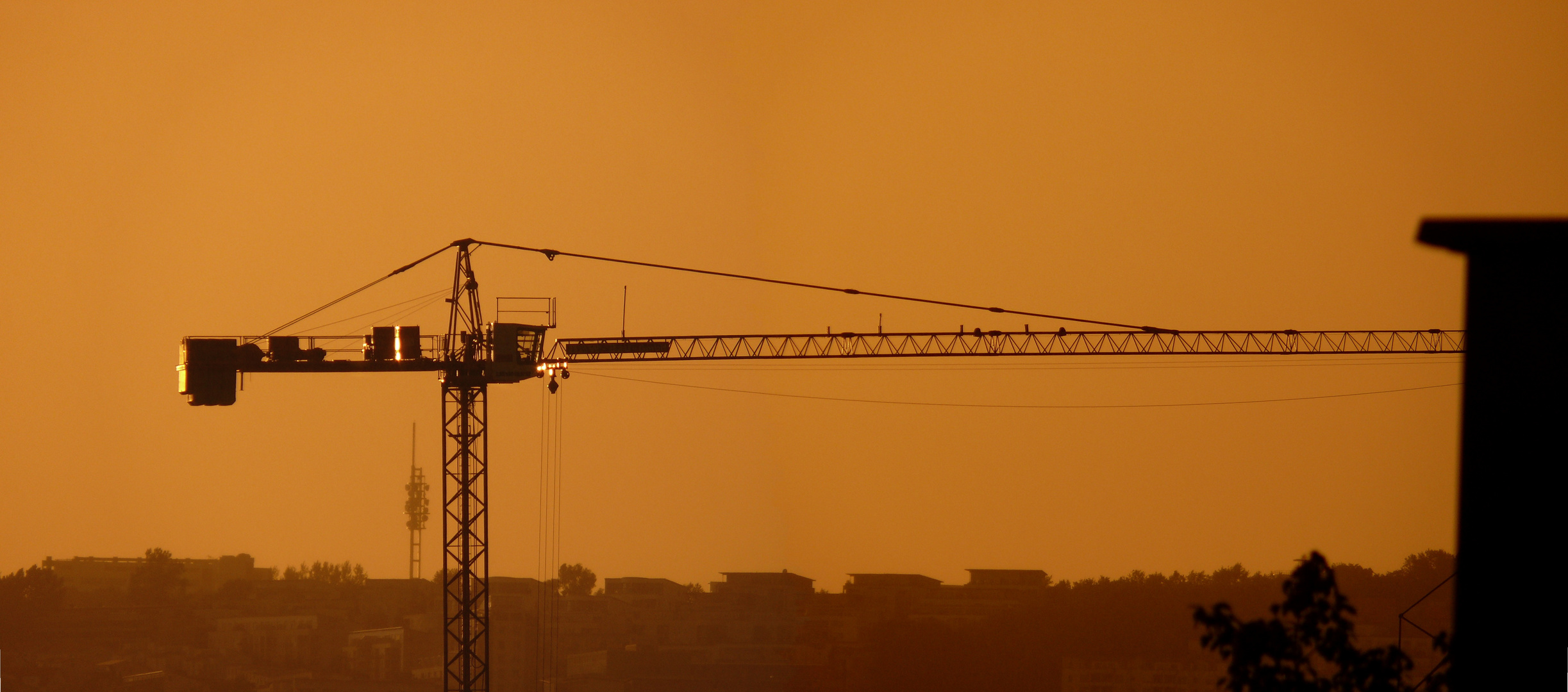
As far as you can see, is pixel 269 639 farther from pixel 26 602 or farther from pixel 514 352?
pixel 514 352

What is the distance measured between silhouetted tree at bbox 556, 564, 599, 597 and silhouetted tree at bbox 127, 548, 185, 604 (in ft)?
136

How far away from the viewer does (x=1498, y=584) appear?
29.4 ft

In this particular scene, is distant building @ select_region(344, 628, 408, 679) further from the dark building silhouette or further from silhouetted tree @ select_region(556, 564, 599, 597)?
the dark building silhouette

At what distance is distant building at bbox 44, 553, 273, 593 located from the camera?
176375 millimetres

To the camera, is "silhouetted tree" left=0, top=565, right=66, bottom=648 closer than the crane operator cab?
No

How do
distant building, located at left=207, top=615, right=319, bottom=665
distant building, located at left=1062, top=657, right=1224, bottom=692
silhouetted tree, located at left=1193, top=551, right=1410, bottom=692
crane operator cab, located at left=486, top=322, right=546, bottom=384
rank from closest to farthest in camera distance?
silhouetted tree, located at left=1193, top=551, right=1410, bottom=692 → crane operator cab, located at left=486, top=322, right=546, bottom=384 → distant building, located at left=1062, top=657, right=1224, bottom=692 → distant building, located at left=207, top=615, right=319, bottom=665

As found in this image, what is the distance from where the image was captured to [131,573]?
177 meters

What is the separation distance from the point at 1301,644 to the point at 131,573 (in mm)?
A: 181449

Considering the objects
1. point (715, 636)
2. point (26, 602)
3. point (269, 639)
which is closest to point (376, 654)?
point (269, 639)

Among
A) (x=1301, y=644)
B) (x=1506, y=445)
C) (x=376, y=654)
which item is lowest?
(x=376, y=654)

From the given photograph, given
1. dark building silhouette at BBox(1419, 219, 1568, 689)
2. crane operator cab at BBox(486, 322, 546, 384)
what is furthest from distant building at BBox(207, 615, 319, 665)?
dark building silhouette at BBox(1419, 219, 1568, 689)

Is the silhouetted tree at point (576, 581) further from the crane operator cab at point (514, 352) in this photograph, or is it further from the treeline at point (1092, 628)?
the crane operator cab at point (514, 352)

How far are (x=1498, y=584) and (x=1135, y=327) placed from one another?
5653cm

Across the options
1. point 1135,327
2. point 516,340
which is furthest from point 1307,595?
point 1135,327
